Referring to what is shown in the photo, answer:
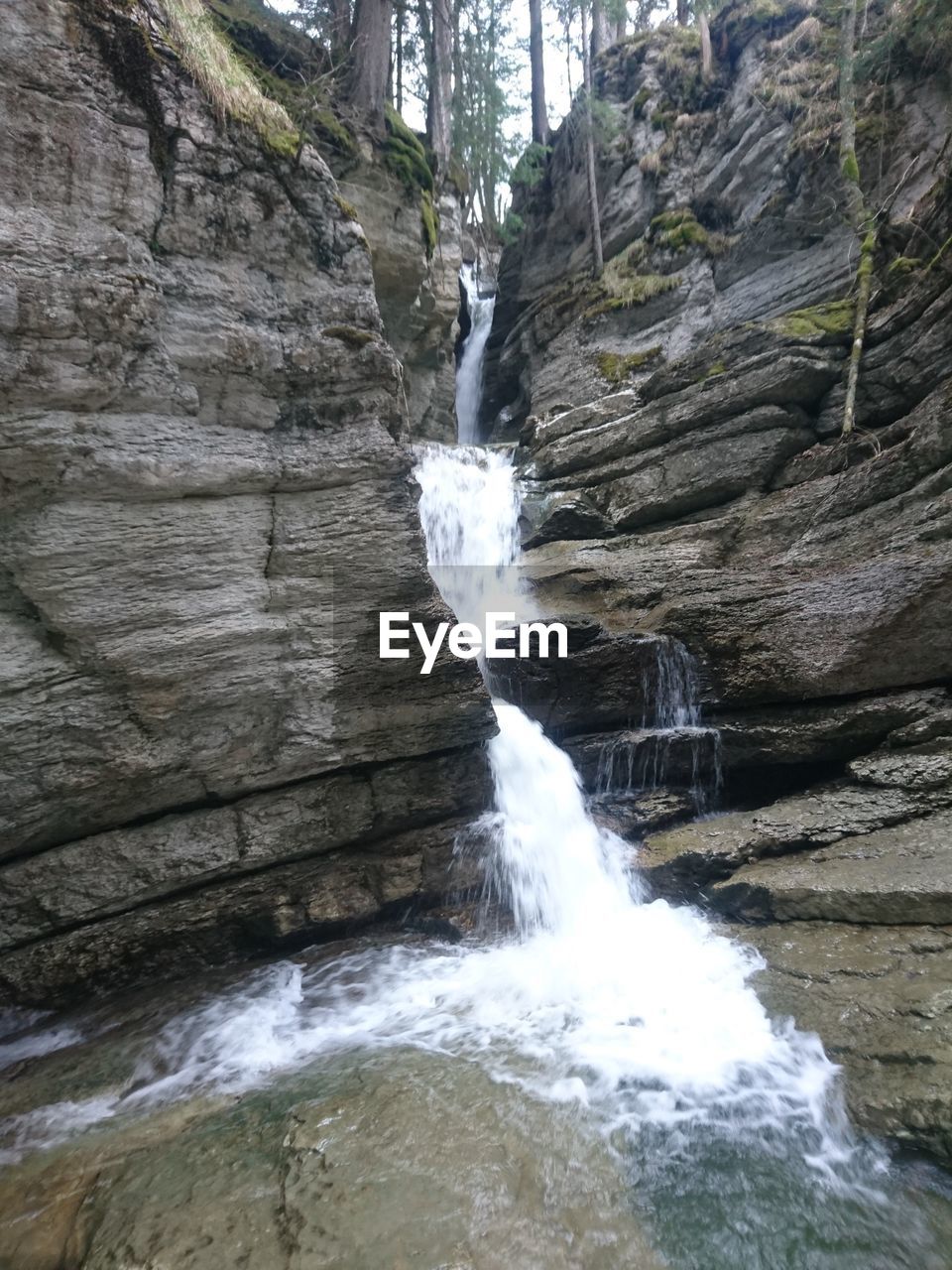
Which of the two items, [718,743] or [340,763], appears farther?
[718,743]

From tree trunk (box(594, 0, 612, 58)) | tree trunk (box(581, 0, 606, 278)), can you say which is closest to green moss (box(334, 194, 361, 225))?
tree trunk (box(581, 0, 606, 278))

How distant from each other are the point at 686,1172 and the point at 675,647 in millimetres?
5861

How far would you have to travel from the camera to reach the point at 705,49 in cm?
1941

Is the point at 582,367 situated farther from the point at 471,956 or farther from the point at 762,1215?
the point at 762,1215

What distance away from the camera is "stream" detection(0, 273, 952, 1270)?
11.2 ft

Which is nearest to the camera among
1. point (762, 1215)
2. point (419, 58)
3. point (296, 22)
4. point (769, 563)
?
point (762, 1215)

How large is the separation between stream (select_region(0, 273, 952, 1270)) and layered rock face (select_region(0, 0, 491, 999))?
1.00m

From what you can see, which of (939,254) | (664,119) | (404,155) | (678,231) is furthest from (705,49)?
(939,254)

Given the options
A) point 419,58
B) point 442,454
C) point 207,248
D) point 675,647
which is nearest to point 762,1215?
point 675,647

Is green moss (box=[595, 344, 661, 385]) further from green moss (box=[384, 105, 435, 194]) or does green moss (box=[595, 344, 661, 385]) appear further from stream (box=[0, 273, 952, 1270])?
stream (box=[0, 273, 952, 1270])

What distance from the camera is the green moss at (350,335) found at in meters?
7.13

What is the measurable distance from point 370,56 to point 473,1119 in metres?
17.9

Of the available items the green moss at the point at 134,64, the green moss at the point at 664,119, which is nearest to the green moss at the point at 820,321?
the green moss at the point at 134,64

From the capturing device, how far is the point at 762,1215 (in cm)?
359
